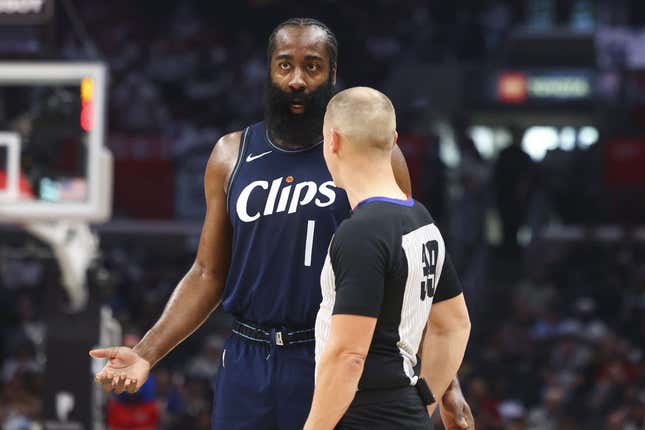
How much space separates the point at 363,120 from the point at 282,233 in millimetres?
702

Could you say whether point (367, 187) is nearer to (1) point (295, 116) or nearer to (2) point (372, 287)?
(2) point (372, 287)

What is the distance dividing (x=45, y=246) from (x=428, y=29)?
9.88 m

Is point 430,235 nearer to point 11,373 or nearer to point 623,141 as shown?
point 11,373

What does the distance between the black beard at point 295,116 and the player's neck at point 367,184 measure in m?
0.62

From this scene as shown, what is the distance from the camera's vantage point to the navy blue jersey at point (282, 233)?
13.5 feet

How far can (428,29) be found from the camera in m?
20.7

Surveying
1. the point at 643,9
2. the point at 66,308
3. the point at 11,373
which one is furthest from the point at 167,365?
the point at 643,9

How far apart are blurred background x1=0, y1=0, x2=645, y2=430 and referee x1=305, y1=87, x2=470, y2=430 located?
5.98 m

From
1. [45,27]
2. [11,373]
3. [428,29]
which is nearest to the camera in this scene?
[45,27]

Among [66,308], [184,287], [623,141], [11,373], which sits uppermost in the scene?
[623,141]

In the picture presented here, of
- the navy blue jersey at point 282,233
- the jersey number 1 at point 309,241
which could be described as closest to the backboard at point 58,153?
the navy blue jersey at point 282,233

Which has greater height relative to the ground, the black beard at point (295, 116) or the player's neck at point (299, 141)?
the black beard at point (295, 116)

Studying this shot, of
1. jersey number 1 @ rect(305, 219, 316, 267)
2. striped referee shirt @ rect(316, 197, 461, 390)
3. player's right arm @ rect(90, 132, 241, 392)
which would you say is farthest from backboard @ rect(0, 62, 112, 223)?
striped referee shirt @ rect(316, 197, 461, 390)

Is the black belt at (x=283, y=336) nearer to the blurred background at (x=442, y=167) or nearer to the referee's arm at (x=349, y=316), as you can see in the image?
the referee's arm at (x=349, y=316)
